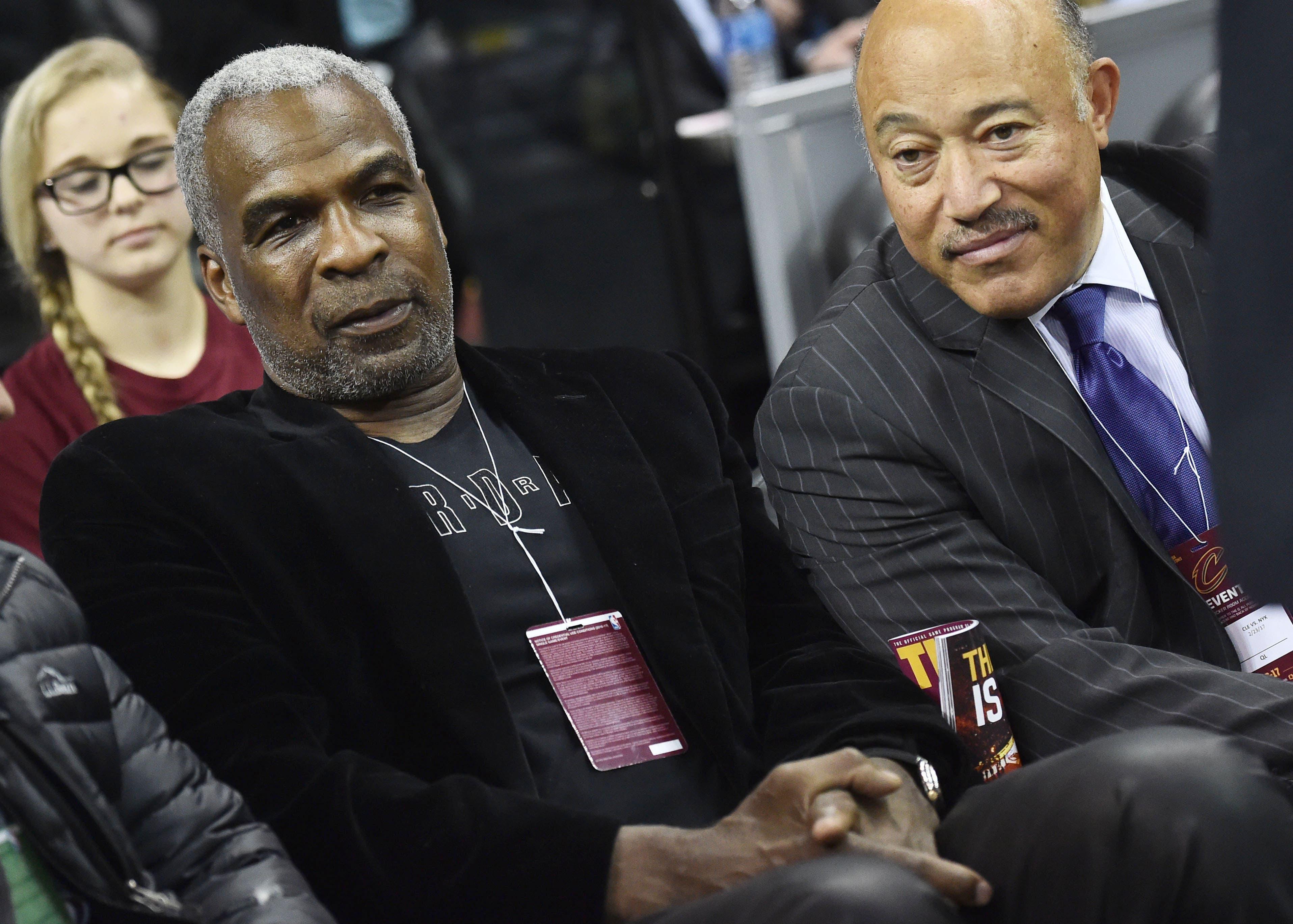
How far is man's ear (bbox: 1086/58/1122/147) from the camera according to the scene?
2.27 m

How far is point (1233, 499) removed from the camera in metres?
0.99

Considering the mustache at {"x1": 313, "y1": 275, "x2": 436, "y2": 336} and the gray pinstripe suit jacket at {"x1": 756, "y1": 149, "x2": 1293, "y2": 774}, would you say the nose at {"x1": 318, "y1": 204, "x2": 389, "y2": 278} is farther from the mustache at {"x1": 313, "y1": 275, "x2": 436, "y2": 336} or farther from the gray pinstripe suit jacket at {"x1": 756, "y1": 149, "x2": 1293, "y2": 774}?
the gray pinstripe suit jacket at {"x1": 756, "y1": 149, "x2": 1293, "y2": 774}

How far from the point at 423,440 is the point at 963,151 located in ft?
2.75

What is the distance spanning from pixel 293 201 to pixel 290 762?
0.75 metres

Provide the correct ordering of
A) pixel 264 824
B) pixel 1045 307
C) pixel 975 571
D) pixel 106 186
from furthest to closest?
pixel 106 186 < pixel 1045 307 < pixel 975 571 < pixel 264 824

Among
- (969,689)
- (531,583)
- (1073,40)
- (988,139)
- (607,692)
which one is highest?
(1073,40)

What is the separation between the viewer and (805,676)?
2.02 m

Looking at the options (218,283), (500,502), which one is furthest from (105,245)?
(500,502)

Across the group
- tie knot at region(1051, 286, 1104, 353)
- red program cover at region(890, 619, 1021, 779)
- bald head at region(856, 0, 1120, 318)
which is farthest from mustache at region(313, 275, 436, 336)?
tie knot at region(1051, 286, 1104, 353)

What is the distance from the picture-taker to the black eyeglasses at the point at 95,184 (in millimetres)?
2992

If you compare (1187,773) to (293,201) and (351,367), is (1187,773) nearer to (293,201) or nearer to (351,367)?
(351,367)

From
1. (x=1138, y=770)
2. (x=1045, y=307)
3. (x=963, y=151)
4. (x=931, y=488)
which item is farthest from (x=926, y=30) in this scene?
(x=1138, y=770)

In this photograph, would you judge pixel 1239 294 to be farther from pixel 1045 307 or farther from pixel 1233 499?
pixel 1045 307

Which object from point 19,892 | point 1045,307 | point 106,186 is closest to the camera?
point 19,892
